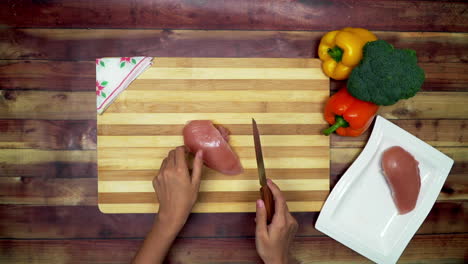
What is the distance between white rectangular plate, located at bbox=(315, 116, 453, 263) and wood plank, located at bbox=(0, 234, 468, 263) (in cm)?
9

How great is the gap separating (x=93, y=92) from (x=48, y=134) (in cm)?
25

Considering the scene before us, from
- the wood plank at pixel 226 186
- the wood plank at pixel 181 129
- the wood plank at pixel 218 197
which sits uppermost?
the wood plank at pixel 181 129

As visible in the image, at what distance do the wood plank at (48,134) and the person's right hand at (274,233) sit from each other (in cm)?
73

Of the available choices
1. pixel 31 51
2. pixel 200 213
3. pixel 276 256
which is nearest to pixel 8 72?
pixel 31 51

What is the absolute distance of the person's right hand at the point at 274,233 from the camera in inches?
46.3

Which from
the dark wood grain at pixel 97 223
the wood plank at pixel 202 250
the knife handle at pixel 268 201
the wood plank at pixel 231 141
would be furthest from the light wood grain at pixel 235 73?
the wood plank at pixel 202 250

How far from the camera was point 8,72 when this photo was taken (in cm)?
135

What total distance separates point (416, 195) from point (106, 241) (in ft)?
4.19

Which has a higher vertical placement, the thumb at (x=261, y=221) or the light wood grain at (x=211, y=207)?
the thumb at (x=261, y=221)

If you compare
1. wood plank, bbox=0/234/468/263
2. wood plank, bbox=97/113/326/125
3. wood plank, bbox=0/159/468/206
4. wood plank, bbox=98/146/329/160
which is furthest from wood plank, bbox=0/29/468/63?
wood plank, bbox=0/234/468/263

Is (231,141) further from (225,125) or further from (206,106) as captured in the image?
(206,106)

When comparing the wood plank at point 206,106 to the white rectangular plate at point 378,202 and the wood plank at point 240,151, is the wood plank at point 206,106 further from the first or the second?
the white rectangular plate at point 378,202

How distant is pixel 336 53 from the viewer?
1.27 metres

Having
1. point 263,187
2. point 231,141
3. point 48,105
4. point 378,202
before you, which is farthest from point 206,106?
point 378,202
